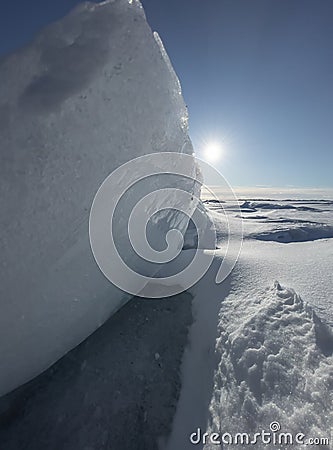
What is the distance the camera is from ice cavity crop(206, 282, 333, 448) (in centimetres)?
150

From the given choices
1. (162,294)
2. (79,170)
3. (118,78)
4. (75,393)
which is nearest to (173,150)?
(118,78)

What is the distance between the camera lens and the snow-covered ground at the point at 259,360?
5.03 ft

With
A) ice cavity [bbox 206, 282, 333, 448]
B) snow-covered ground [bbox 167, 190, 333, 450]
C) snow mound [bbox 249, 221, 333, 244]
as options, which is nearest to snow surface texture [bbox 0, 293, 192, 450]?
snow-covered ground [bbox 167, 190, 333, 450]

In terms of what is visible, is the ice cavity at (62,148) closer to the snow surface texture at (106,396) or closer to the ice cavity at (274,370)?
the snow surface texture at (106,396)

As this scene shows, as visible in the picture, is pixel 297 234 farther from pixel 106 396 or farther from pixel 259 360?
pixel 106 396

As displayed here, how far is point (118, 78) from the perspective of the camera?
6.09 ft

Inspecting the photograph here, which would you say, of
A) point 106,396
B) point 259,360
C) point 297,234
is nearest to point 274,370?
point 259,360

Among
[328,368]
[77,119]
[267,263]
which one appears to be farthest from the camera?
[267,263]

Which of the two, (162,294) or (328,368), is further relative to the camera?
(162,294)

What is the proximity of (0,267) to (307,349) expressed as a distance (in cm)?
216

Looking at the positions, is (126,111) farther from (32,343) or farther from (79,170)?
(32,343)

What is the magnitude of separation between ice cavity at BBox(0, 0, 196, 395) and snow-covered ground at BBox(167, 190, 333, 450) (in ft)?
3.66

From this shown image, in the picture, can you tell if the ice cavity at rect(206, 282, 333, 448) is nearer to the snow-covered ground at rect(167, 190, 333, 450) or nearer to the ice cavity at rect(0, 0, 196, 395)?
the snow-covered ground at rect(167, 190, 333, 450)

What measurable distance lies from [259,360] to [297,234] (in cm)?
704
